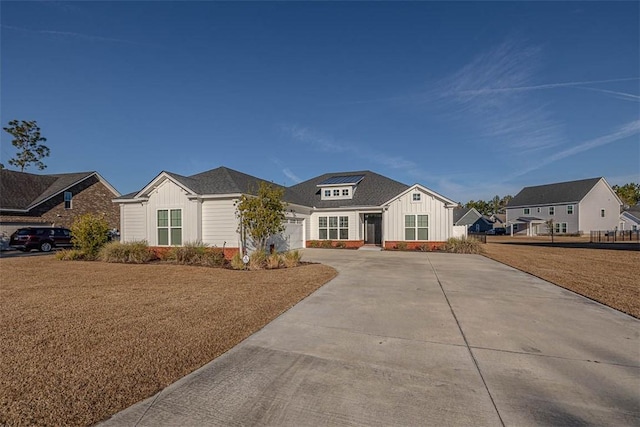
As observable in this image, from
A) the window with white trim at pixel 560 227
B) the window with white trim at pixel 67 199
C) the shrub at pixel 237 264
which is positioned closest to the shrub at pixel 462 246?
the shrub at pixel 237 264

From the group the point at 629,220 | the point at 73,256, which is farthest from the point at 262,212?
the point at 629,220

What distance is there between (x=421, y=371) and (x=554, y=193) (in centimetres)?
5604

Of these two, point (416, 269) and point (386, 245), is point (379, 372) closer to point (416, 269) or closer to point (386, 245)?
point (416, 269)

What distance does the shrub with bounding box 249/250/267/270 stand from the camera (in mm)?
11617

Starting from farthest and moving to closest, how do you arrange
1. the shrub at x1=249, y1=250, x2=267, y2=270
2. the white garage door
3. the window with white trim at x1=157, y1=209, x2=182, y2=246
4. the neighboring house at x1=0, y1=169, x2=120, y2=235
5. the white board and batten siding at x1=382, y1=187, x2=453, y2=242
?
the neighboring house at x1=0, y1=169, x2=120, y2=235, the white board and batten siding at x1=382, y1=187, x2=453, y2=242, the white garage door, the window with white trim at x1=157, y1=209, x2=182, y2=246, the shrub at x1=249, y1=250, x2=267, y2=270

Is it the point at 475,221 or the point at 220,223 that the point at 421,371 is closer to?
the point at 220,223

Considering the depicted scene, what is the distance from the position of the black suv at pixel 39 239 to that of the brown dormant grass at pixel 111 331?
533 inches

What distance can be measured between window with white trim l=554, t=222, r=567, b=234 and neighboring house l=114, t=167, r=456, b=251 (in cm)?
3498

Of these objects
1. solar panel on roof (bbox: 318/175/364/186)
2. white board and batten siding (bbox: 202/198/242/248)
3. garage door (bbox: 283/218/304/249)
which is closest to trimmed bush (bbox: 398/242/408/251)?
solar panel on roof (bbox: 318/175/364/186)

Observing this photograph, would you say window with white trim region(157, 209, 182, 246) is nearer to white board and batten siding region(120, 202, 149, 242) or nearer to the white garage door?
white board and batten siding region(120, 202, 149, 242)

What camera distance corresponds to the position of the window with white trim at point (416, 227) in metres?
20.0

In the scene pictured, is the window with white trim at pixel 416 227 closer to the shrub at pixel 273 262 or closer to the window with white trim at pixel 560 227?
the shrub at pixel 273 262

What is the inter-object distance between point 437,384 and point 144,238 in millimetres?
17247

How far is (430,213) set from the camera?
19891mm
